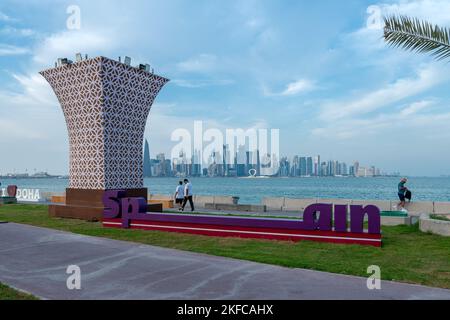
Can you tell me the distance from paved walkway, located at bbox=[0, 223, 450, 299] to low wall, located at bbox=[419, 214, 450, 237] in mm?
6272

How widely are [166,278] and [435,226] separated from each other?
9.67m

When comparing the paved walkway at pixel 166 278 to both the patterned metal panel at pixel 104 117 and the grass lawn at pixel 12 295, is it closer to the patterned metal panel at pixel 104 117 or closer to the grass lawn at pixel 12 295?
the grass lawn at pixel 12 295

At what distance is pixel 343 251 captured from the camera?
10477mm

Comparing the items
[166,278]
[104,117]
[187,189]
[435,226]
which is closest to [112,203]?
[104,117]

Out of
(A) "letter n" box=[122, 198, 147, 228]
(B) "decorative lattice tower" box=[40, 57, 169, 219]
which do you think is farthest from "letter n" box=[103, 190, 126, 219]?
(B) "decorative lattice tower" box=[40, 57, 169, 219]

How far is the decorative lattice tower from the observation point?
17375mm

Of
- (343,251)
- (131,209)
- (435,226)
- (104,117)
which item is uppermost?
(104,117)

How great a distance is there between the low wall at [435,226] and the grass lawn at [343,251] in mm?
211

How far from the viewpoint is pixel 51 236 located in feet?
43.8

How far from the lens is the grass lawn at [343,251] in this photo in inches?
324

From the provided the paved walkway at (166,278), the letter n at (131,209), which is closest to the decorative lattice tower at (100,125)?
the letter n at (131,209)

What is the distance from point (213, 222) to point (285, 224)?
2708 millimetres

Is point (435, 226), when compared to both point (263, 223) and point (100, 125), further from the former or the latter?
point (100, 125)

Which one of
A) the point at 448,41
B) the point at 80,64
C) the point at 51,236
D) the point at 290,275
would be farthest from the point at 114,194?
the point at 448,41
